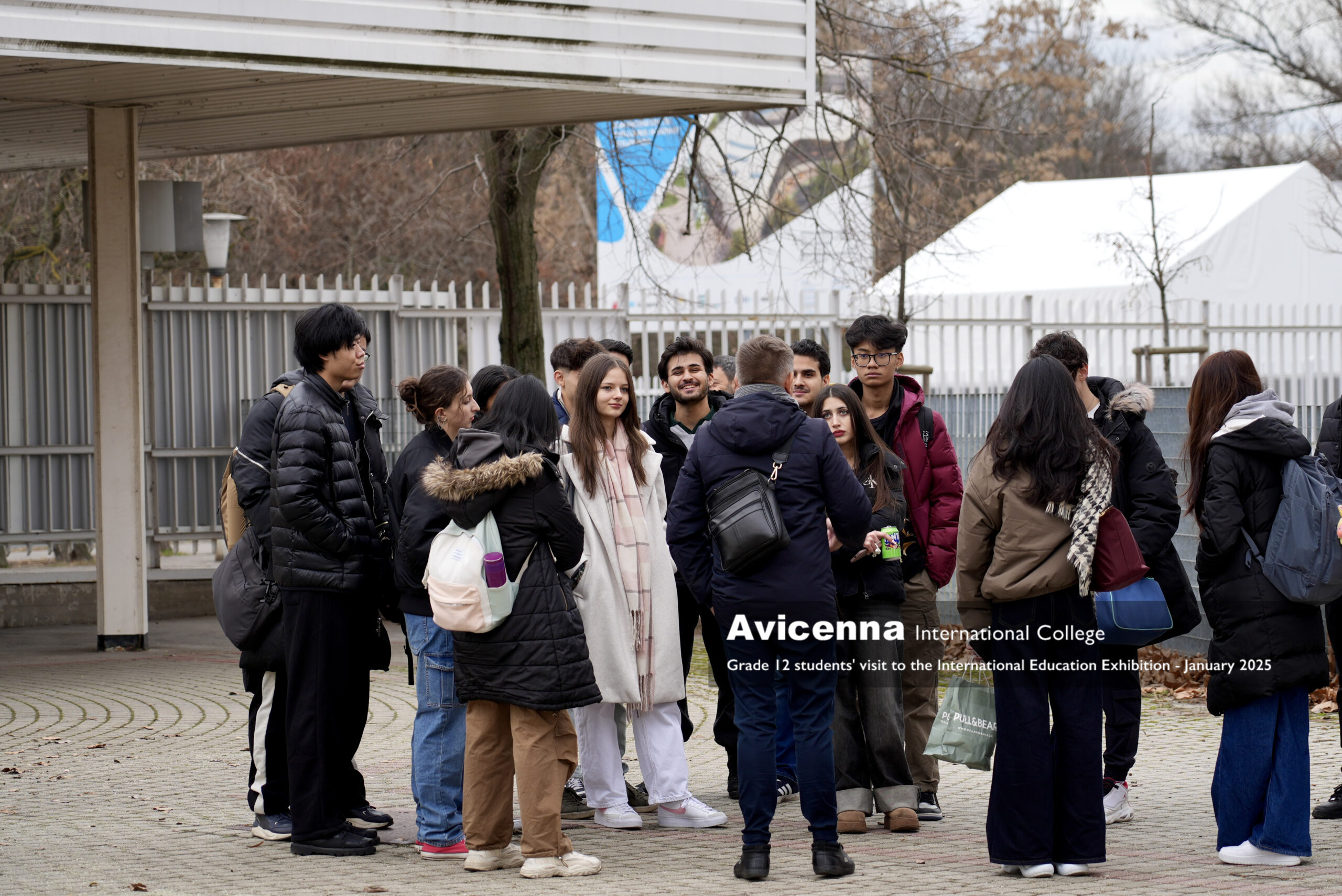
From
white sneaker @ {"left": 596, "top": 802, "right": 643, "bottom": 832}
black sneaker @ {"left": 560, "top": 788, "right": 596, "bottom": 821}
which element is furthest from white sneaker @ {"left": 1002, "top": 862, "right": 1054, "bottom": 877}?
black sneaker @ {"left": 560, "top": 788, "right": 596, "bottom": 821}

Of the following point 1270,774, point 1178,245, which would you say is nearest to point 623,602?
point 1270,774

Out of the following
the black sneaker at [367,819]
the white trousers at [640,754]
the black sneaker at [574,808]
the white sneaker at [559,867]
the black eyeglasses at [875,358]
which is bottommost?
the black sneaker at [574,808]

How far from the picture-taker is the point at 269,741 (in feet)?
20.3

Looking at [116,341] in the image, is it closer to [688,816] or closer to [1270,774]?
[688,816]

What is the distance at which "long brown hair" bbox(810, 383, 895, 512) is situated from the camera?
617 centimetres

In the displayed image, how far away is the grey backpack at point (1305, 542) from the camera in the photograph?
5.35 meters

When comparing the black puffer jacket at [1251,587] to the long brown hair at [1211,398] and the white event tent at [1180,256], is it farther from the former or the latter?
the white event tent at [1180,256]

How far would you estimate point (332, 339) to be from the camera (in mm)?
5926

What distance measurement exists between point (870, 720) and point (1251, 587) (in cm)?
152

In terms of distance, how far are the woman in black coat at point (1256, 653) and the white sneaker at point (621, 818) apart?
7.19 ft

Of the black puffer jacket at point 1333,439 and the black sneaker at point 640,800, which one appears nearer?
the black puffer jacket at point 1333,439

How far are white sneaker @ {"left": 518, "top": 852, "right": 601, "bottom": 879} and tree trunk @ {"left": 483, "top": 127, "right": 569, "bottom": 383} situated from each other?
26.0 feet

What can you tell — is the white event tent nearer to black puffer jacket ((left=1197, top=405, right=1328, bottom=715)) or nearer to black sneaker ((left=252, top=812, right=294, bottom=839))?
black puffer jacket ((left=1197, top=405, right=1328, bottom=715))

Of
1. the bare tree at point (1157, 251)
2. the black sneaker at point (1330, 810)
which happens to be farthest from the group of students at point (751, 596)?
the bare tree at point (1157, 251)
